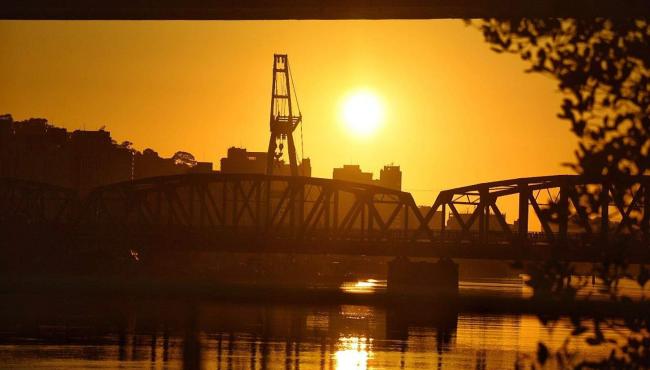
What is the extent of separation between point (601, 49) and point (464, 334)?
171 ft

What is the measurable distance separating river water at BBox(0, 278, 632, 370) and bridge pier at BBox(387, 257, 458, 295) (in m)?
41.5

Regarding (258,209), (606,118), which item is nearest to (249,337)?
(606,118)

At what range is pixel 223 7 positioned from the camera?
32.6 m

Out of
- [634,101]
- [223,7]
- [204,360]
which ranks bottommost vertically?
[204,360]

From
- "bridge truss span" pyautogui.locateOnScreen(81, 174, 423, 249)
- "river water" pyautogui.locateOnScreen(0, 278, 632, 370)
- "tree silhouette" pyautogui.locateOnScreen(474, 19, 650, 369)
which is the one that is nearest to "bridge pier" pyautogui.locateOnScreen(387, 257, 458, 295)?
"bridge truss span" pyautogui.locateOnScreen(81, 174, 423, 249)

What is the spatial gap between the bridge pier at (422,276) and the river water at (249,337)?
136 feet

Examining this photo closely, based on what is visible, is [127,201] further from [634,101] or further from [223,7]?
[634,101]

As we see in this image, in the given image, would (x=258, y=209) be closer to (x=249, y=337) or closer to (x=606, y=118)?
(x=249, y=337)

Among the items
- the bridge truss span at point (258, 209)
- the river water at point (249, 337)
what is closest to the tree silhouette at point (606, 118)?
the river water at point (249, 337)

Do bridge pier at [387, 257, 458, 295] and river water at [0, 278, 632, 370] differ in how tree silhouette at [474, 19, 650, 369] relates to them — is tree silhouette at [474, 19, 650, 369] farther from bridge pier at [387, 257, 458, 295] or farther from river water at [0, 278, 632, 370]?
bridge pier at [387, 257, 458, 295]

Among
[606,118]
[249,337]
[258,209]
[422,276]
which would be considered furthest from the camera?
[258,209]

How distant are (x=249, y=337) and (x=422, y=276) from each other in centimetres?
8239

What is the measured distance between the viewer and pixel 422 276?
13900 cm

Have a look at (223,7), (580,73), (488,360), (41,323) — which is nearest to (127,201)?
(41,323)
